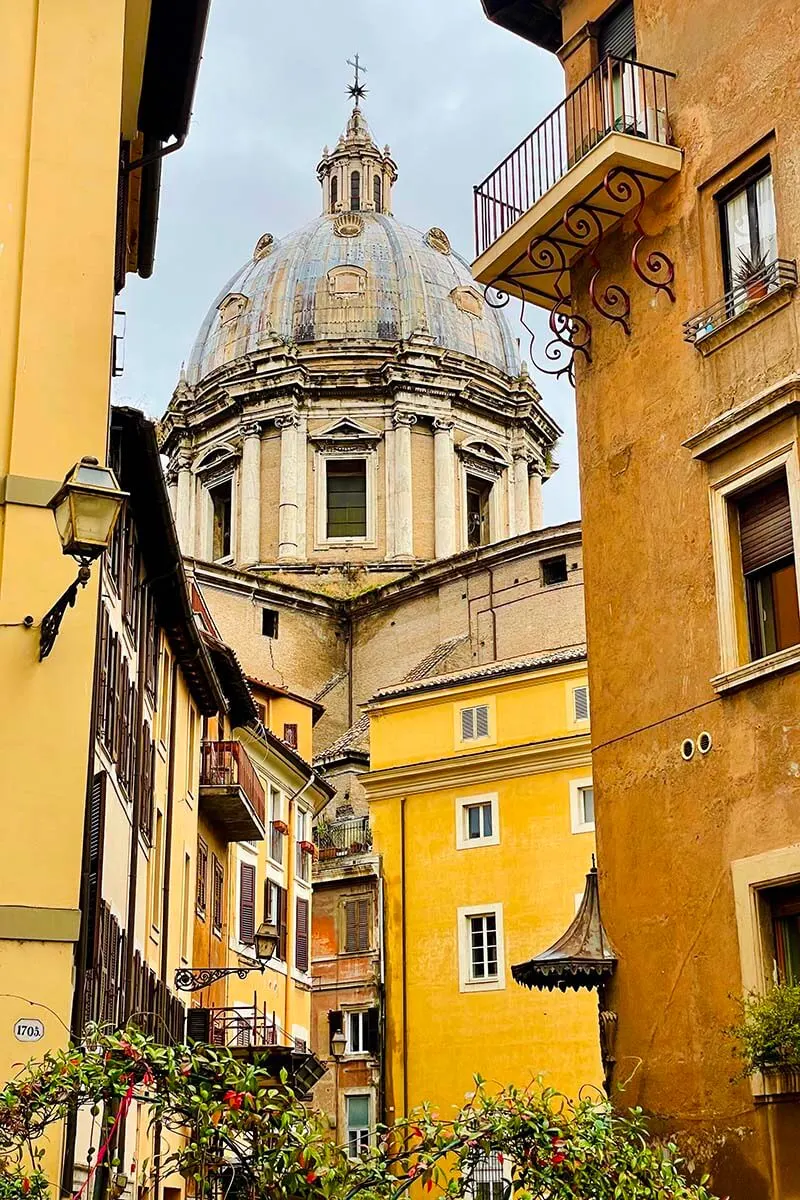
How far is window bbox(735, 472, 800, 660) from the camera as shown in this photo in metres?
14.9

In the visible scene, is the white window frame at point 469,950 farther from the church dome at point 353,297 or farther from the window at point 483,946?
the church dome at point 353,297

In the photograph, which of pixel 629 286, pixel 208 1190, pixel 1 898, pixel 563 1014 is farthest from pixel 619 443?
pixel 563 1014

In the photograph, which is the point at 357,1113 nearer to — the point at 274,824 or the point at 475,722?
the point at 274,824

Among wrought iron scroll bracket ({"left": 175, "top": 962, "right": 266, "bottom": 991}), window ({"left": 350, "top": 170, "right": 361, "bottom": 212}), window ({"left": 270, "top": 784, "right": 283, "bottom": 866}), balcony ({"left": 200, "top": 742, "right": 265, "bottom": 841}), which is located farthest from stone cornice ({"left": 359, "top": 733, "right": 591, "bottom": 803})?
window ({"left": 350, "top": 170, "right": 361, "bottom": 212})

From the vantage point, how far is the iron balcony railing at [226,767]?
32188mm

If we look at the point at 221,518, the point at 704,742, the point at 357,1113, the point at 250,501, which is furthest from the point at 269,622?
the point at 704,742

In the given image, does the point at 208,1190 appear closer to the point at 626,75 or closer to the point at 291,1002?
the point at 626,75

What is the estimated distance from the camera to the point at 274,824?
40.8 meters

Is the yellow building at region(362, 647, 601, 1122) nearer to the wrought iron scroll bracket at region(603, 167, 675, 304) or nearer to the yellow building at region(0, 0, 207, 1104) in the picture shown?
the wrought iron scroll bracket at region(603, 167, 675, 304)

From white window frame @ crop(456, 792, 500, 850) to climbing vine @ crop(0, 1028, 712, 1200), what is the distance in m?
32.7

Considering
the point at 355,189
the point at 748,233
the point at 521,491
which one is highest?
the point at 355,189

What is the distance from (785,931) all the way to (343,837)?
3600cm

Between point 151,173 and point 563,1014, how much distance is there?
24.2 meters

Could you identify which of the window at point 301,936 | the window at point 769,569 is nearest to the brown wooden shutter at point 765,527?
the window at point 769,569
